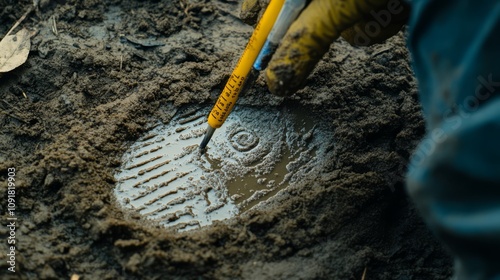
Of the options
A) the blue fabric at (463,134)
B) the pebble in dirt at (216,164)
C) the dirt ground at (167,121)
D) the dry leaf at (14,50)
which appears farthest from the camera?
the dry leaf at (14,50)

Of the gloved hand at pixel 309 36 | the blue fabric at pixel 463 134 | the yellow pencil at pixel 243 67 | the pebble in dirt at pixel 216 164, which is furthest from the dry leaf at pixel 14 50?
the blue fabric at pixel 463 134

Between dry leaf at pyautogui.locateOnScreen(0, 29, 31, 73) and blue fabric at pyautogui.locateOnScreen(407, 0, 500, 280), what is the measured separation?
1.90 meters

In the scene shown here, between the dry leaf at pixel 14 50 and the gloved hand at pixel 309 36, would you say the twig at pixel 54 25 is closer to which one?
the dry leaf at pixel 14 50

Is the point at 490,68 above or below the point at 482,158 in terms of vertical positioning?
above

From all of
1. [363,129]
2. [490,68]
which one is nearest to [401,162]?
[363,129]

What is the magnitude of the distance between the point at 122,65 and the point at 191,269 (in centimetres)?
118

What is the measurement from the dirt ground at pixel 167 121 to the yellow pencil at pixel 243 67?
0.34 meters

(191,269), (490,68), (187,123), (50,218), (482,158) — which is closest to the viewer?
(482,158)

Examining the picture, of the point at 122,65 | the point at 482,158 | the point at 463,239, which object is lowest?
the point at 122,65

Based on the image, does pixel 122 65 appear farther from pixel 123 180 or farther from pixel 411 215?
pixel 411 215

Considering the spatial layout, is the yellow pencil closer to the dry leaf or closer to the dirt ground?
the dirt ground

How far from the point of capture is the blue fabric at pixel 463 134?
1.45 meters

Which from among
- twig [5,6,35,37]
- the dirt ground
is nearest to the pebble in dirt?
the dirt ground

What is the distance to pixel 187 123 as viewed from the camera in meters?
2.63
